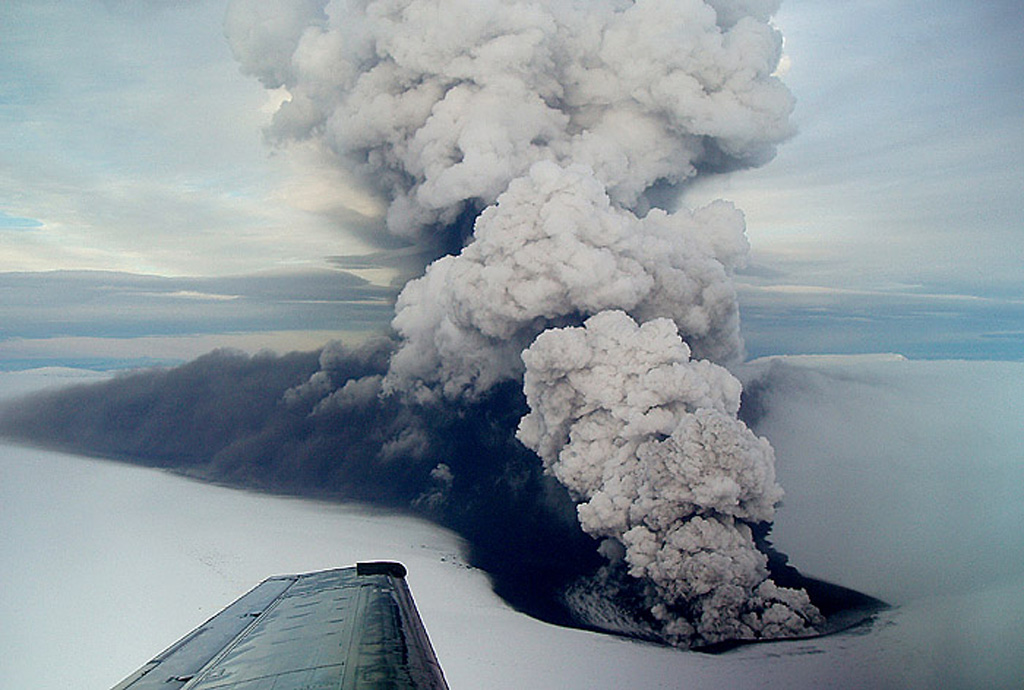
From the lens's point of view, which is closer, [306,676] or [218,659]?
[306,676]

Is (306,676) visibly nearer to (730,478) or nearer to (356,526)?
(730,478)

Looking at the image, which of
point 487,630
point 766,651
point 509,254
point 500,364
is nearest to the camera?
point 766,651

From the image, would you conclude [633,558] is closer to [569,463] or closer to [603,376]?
[569,463]

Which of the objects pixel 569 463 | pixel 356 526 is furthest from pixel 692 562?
pixel 356 526

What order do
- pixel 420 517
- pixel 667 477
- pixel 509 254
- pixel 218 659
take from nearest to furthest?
pixel 218 659 → pixel 667 477 → pixel 509 254 → pixel 420 517

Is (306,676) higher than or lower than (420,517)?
higher

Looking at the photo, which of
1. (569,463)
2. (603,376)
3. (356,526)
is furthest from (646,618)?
(356,526)

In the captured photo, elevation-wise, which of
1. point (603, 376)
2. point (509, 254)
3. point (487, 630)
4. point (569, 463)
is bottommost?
point (487, 630)
